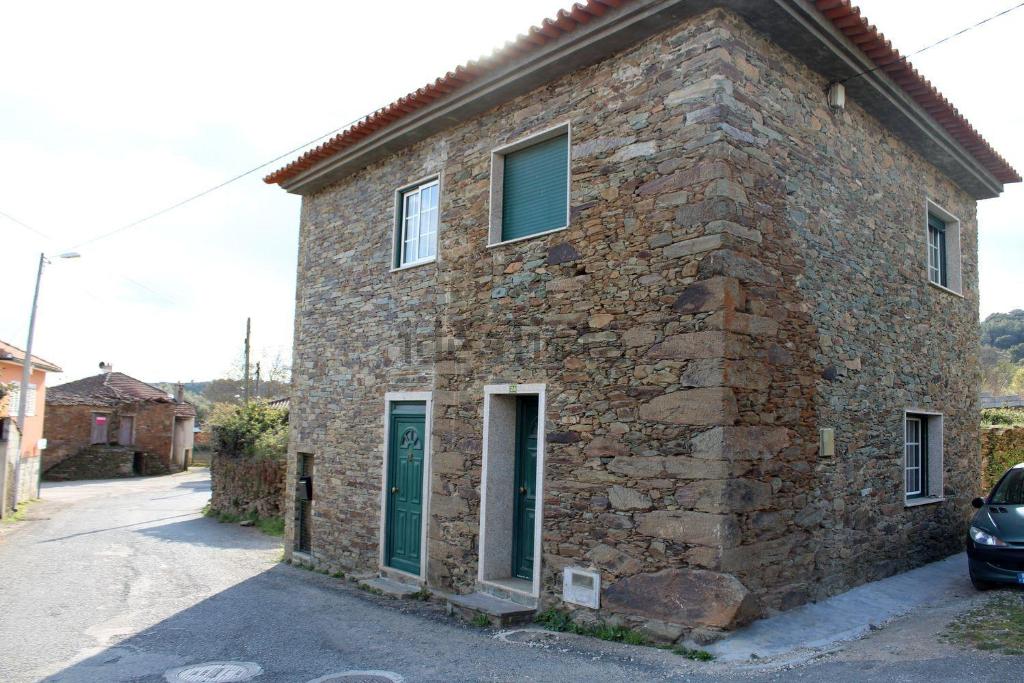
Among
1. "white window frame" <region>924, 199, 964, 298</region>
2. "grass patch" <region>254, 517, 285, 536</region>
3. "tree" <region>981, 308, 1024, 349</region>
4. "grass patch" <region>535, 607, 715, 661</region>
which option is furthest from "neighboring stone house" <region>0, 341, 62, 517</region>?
"tree" <region>981, 308, 1024, 349</region>

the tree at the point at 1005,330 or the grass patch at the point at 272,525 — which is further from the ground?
the tree at the point at 1005,330

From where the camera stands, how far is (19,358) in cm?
2125

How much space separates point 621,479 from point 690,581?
41.0 inches

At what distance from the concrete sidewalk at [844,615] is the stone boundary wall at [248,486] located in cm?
1238

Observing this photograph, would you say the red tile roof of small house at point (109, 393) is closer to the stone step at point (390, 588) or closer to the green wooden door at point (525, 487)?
the stone step at point (390, 588)

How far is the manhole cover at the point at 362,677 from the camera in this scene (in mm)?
5827

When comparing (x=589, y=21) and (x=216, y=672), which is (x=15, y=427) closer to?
(x=216, y=672)

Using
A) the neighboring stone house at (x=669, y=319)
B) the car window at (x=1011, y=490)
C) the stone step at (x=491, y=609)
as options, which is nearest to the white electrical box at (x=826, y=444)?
the neighboring stone house at (x=669, y=319)

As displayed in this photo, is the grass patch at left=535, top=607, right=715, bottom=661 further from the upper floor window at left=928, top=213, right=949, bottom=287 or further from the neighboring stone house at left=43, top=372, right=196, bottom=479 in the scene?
the neighboring stone house at left=43, top=372, right=196, bottom=479

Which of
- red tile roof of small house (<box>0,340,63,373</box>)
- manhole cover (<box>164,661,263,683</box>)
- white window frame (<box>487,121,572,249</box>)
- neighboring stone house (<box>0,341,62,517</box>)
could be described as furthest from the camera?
red tile roof of small house (<box>0,340,63,373</box>)

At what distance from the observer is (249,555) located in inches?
508

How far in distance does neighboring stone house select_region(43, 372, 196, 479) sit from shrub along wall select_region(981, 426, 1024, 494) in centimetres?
3220

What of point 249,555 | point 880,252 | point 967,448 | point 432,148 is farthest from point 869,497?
point 249,555

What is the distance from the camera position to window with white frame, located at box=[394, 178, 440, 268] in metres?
9.63
